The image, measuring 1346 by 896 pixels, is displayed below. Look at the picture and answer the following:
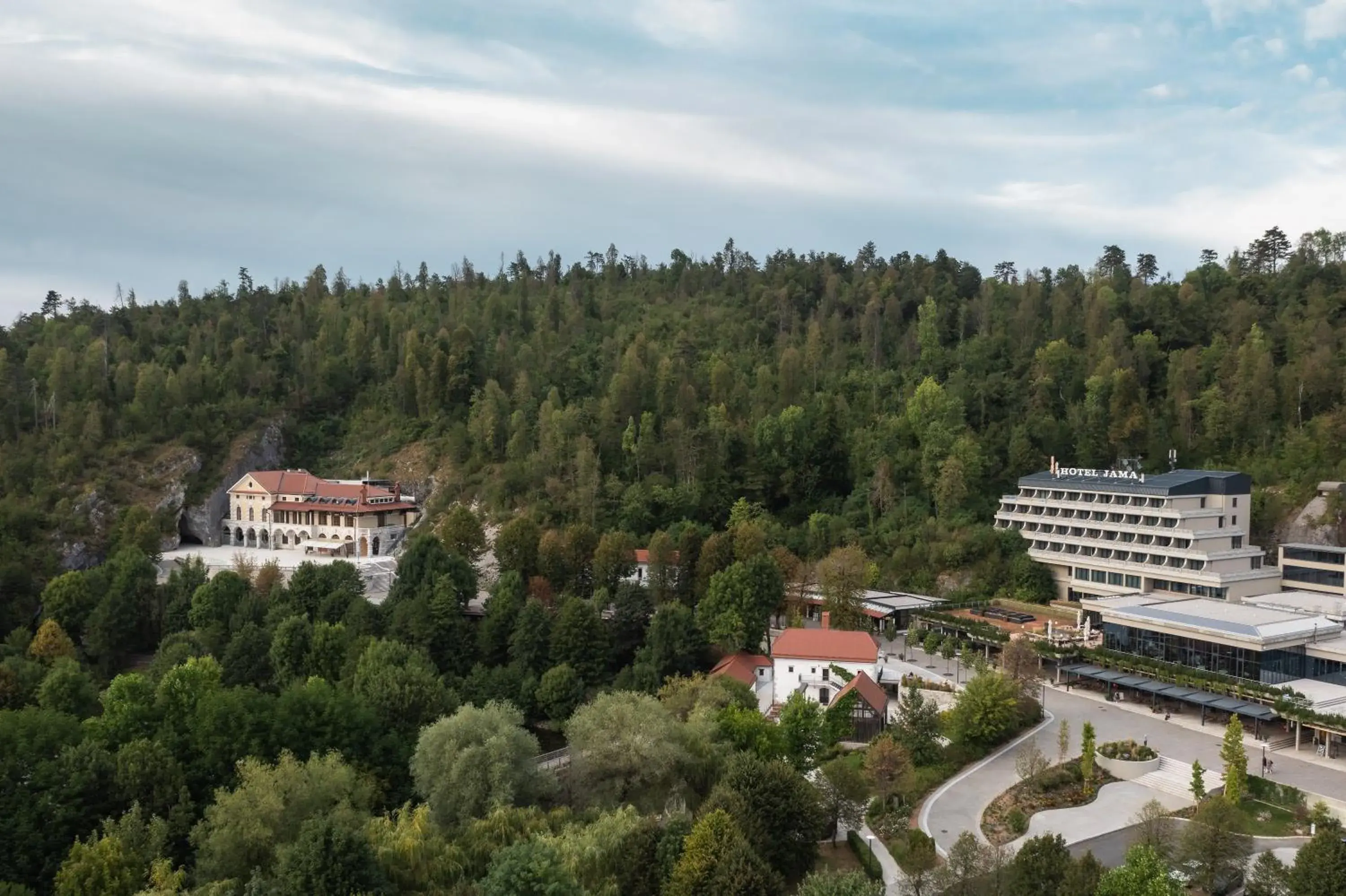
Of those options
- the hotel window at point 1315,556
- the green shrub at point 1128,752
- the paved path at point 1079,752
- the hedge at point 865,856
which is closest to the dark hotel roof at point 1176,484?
the hotel window at point 1315,556

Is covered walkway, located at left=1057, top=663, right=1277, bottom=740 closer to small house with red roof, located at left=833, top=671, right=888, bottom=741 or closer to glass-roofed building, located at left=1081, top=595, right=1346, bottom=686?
glass-roofed building, located at left=1081, top=595, right=1346, bottom=686

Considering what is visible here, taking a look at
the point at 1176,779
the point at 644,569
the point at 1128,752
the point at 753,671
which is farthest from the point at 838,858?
the point at 644,569

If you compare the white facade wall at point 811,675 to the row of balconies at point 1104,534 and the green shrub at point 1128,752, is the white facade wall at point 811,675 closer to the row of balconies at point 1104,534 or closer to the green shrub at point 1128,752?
the green shrub at point 1128,752

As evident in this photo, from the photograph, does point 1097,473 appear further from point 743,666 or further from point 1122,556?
point 743,666

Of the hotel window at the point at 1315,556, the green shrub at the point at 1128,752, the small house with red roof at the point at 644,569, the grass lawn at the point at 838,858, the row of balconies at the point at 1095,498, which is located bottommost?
the grass lawn at the point at 838,858

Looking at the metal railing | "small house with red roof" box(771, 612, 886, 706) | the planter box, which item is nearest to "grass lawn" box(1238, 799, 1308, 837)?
the planter box

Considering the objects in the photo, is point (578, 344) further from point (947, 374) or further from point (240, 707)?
point (240, 707)
